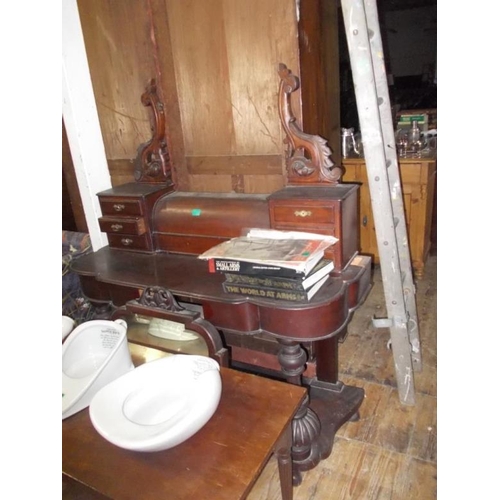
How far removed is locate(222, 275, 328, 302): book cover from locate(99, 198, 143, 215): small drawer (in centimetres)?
62

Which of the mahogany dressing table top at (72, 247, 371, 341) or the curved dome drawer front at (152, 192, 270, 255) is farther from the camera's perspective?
the curved dome drawer front at (152, 192, 270, 255)

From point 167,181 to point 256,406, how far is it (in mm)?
1106

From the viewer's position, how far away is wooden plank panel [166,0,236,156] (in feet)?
5.01

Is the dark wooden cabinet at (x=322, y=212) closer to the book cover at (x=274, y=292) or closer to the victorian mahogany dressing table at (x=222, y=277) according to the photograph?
the victorian mahogany dressing table at (x=222, y=277)

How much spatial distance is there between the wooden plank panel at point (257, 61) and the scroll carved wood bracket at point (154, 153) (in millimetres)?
340

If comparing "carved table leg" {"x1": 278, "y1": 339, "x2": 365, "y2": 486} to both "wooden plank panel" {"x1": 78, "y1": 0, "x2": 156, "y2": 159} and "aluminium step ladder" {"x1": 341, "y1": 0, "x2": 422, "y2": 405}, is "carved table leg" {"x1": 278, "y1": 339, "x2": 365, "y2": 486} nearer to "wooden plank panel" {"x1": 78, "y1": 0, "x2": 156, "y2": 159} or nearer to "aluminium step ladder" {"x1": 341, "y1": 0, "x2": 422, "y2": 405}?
"aluminium step ladder" {"x1": 341, "y1": 0, "x2": 422, "y2": 405}

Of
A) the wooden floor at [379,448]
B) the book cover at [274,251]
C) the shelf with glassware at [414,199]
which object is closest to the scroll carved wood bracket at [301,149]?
the book cover at [274,251]

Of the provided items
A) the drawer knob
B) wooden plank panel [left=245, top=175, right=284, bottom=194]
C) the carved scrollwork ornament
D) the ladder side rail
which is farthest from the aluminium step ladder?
the carved scrollwork ornament

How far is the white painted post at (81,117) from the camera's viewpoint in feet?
5.98

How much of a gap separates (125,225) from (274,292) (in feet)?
2.67

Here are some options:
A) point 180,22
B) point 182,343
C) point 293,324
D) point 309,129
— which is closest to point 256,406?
point 293,324

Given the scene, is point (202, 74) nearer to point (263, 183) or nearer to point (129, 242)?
point (263, 183)

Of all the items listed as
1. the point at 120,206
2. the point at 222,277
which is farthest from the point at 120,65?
the point at 222,277
